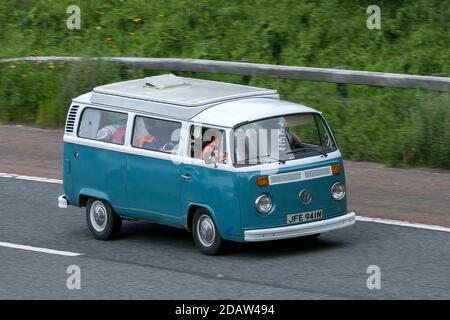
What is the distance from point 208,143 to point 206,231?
3.05ft

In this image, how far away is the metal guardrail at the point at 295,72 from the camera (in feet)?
54.7

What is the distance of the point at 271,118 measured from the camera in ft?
39.8

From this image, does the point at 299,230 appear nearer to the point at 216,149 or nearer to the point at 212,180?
the point at 212,180

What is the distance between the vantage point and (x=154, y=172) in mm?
12438

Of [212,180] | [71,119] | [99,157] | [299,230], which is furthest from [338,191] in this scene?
[71,119]

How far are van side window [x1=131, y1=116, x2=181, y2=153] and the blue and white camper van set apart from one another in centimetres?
1

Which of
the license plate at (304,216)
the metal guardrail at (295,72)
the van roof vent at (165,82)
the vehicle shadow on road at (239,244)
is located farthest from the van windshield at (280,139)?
the metal guardrail at (295,72)

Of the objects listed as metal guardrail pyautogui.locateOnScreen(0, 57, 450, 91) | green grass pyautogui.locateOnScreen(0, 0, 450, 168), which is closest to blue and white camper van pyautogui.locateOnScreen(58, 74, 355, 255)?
green grass pyautogui.locateOnScreen(0, 0, 450, 168)

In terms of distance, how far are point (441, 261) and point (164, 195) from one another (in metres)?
2.99

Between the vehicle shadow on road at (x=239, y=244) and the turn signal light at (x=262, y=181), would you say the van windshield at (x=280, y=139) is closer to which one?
the turn signal light at (x=262, y=181)

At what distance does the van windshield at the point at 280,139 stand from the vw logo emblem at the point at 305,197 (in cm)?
38
